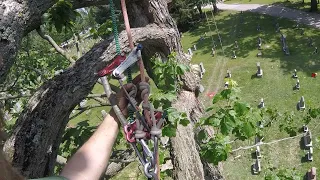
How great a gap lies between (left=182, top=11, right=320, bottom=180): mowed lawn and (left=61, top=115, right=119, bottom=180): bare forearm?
17.7 feet

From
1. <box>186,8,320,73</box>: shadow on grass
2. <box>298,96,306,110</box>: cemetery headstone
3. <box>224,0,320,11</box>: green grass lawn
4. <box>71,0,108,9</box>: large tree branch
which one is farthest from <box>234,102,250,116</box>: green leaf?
<box>224,0,320,11</box>: green grass lawn

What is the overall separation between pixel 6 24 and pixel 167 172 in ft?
7.47

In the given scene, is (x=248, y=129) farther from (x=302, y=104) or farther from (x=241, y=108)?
(x=302, y=104)

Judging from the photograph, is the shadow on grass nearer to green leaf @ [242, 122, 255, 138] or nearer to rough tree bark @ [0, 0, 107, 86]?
green leaf @ [242, 122, 255, 138]

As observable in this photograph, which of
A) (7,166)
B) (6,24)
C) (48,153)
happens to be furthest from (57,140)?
(7,166)

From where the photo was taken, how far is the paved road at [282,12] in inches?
851

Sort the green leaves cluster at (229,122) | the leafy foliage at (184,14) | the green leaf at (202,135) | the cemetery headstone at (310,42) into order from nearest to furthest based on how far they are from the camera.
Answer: the green leaves cluster at (229,122) < the green leaf at (202,135) < the cemetery headstone at (310,42) < the leafy foliage at (184,14)

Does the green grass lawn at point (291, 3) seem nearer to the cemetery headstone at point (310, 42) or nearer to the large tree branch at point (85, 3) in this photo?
the cemetery headstone at point (310, 42)

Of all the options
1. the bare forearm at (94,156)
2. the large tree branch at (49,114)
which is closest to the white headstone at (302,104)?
the large tree branch at (49,114)

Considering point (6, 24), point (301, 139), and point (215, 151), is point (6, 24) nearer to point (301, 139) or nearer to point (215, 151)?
point (215, 151)

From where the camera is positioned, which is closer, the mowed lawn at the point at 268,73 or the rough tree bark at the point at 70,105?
the rough tree bark at the point at 70,105

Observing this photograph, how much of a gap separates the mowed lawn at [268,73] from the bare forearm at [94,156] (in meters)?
5.40

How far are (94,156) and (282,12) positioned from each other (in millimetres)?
25245

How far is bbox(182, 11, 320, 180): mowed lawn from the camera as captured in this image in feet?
32.1
